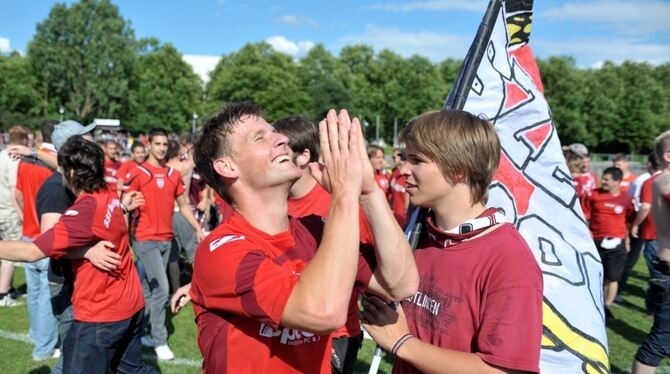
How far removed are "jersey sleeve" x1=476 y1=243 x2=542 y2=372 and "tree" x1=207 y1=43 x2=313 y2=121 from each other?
55.3 metres

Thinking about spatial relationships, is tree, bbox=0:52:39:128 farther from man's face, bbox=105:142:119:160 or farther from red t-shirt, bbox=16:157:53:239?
red t-shirt, bbox=16:157:53:239

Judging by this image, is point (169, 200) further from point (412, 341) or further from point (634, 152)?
point (634, 152)

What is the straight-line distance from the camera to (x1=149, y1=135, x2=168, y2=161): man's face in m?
6.66

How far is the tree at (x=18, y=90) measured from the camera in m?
55.4

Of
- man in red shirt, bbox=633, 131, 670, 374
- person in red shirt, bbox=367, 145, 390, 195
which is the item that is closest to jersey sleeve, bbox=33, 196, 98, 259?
man in red shirt, bbox=633, 131, 670, 374

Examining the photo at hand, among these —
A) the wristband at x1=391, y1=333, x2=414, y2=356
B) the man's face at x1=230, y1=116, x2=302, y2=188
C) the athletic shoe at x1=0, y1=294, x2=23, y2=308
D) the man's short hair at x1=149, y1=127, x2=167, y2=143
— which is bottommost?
the athletic shoe at x1=0, y1=294, x2=23, y2=308

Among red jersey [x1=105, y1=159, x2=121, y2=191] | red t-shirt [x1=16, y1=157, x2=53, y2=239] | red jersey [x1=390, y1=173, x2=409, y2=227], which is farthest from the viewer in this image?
red jersey [x1=105, y1=159, x2=121, y2=191]

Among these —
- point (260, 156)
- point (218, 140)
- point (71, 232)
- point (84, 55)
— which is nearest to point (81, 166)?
point (71, 232)

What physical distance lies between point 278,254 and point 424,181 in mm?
616

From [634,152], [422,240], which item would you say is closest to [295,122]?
[422,240]

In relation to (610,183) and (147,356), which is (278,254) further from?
(610,183)

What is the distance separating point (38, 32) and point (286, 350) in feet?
206

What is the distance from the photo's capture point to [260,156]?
2051 mm

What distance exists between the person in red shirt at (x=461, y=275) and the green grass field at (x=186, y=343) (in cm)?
343
